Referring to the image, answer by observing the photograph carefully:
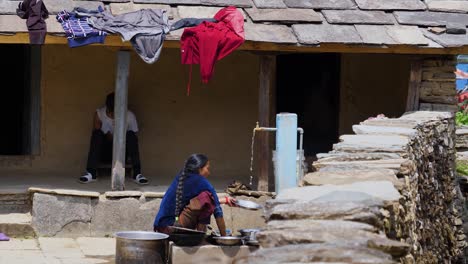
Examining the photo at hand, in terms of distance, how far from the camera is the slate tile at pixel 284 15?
12.9 m

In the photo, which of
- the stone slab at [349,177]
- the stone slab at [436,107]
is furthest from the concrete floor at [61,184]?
the stone slab at [349,177]

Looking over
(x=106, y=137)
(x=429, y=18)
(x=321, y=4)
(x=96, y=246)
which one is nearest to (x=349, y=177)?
(x=96, y=246)

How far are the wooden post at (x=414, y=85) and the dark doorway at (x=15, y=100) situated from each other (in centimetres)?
466

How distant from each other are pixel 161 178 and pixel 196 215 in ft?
13.0

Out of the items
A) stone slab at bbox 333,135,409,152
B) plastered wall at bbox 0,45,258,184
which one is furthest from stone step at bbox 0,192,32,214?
stone slab at bbox 333,135,409,152

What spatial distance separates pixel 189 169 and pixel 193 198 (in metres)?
0.26

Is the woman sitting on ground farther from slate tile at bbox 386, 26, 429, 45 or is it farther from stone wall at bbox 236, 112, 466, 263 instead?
slate tile at bbox 386, 26, 429, 45

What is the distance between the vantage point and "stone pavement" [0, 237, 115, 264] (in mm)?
11086

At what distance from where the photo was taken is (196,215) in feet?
33.3

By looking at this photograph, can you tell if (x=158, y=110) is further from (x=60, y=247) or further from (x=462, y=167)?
(x=462, y=167)

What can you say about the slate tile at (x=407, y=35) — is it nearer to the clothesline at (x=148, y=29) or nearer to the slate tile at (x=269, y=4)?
the slate tile at (x=269, y=4)

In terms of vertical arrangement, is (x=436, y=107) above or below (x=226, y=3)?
below

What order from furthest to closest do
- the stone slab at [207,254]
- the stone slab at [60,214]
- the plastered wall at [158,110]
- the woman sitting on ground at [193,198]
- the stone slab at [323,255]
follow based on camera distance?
the plastered wall at [158,110] < the stone slab at [60,214] < the woman sitting on ground at [193,198] < the stone slab at [207,254] < the stone slab at [323,255]

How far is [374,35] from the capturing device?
12969 mm
